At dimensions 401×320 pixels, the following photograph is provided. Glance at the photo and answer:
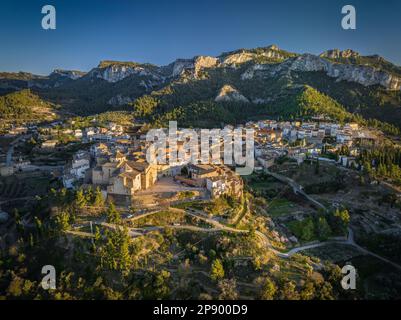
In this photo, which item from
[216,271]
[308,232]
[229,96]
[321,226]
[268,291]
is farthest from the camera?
[229,96]

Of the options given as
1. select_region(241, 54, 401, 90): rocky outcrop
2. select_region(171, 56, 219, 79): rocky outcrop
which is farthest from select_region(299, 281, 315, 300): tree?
select_region(171, 56, 219, 79): rocky outcrop

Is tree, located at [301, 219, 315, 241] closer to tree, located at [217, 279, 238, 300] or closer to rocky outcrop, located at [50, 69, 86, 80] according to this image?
tree, located at [217, 279, 238, 300]

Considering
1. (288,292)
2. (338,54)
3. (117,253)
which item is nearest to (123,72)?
(338,54)

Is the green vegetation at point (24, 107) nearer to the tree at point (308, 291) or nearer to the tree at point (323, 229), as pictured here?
the tree at point (323, 229)

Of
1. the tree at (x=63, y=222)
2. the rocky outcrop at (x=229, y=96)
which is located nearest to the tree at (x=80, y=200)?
the tree at (x=63, y=222)

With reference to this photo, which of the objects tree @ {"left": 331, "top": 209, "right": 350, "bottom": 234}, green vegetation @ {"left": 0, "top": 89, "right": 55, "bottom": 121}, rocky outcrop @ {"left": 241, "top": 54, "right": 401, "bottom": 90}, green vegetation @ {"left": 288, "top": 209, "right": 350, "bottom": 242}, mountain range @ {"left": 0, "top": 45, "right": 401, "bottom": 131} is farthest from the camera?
rocky outcrop @ {"left": 241, "top": 54, "right": 401, "bottom": 90}

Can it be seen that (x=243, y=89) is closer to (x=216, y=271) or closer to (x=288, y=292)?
(x=216, y=271)
